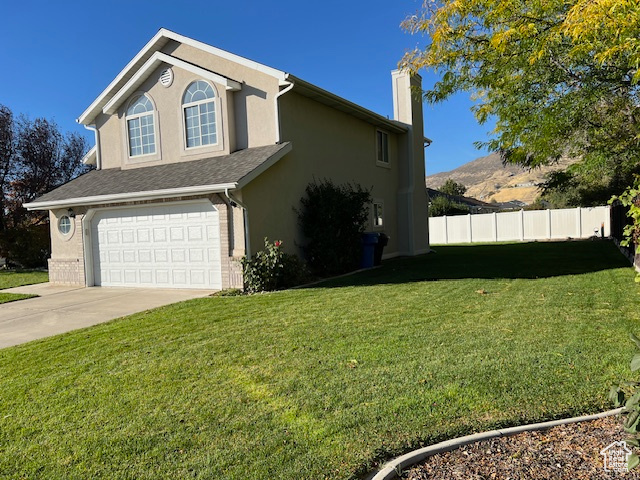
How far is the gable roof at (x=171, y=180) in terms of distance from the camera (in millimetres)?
11922

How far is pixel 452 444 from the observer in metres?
3.56

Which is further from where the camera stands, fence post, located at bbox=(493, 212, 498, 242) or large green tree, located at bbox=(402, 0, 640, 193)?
fence post, located at bbox=(493, 212, 498, 242)

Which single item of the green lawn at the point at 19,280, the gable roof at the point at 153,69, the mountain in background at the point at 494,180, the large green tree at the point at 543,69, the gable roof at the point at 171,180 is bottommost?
the green lawn at the point at 19,280

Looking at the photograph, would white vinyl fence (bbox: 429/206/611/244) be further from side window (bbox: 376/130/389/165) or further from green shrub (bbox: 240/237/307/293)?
green shrub (bbox: 240/237/307/293)

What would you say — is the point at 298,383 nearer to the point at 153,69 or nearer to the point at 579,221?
the point at 153,69

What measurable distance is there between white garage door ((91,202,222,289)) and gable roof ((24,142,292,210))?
68cm

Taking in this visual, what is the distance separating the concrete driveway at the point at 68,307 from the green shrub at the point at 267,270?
3.83ft

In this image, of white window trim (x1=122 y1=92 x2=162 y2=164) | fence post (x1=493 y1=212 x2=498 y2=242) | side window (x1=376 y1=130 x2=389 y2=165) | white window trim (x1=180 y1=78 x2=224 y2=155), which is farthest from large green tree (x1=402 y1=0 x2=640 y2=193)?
fence post (x1=493 y1=212 x2=498 y2=242)

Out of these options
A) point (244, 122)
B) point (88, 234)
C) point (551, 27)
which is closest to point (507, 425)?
point (551, 27)

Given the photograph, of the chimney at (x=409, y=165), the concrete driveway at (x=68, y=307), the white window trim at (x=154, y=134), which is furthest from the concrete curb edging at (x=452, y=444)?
the chimney at (x=409, y=165)

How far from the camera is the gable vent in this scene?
14.6 metres

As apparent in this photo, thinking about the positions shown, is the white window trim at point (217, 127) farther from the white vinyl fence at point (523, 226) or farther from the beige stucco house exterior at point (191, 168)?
the white vinyl fence at point (523, 226)

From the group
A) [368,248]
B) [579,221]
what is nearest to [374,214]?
[368,248]

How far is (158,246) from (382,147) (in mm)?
10091
